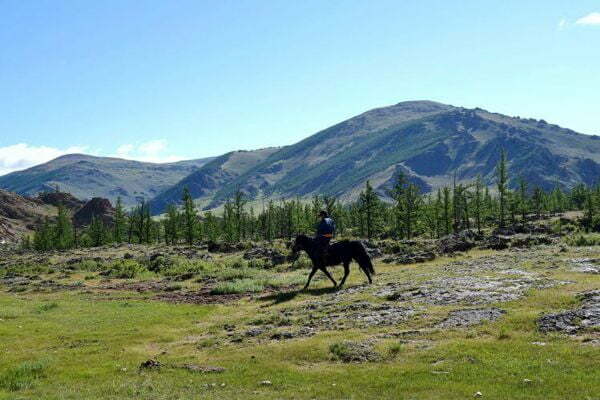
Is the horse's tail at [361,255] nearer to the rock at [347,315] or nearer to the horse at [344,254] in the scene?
the horse at [344,254]

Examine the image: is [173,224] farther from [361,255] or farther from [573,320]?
[573,320]

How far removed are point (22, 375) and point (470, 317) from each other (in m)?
16.4

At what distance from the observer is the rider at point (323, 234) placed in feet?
104

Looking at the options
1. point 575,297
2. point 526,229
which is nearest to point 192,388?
point 575,297

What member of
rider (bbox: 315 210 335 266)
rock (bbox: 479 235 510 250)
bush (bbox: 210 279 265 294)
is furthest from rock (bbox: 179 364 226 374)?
rock (bbox: 479 235 510 250)

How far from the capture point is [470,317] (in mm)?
20625

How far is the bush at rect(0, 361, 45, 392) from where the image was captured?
16266mm

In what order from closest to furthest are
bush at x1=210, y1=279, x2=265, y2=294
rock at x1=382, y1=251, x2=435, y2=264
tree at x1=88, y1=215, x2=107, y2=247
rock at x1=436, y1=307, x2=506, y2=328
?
rock at x1=436, y1=307, x2=506, y2=328
bush at x1=210, y1=279, x2=265, y2=294
rock at x1=382, y1=251, x2=435, y2=264
tree at x1=88, y1=215, x2=107, y2=247

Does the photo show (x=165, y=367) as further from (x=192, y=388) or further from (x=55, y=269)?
(x=55, y=269)

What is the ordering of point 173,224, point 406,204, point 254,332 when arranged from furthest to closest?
1. point 173,224
2. point 406,204
3. point 254,332

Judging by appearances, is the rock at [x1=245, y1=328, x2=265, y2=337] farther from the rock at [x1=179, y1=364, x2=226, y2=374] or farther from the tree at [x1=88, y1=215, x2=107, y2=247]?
the tree at [x1=88, y1=215, x2=107, y2=247]

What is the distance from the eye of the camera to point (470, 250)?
51219 millimetres

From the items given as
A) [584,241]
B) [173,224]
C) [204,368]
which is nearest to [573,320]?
[204,368]

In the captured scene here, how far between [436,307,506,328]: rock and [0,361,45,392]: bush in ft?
47.2
